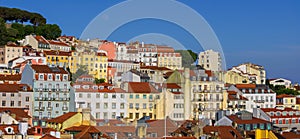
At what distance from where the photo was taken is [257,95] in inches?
1855

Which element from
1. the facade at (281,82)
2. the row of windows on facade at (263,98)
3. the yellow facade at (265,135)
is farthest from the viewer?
the facade at (281,82)

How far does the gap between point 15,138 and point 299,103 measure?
32957 millimetres

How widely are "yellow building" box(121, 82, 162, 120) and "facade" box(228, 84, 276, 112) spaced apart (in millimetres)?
11764

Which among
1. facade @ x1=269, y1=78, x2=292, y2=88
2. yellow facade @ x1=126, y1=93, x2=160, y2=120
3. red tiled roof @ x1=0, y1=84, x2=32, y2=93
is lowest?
yellow facade @ x1=126, y1=93, x2=160, y2=120

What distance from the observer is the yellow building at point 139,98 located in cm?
3291

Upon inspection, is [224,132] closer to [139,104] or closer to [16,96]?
[139,104]

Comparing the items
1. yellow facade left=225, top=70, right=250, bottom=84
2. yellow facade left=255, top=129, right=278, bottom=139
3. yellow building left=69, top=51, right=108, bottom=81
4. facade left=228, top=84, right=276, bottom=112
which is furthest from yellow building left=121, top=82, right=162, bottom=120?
yellow facade left=225, top=70, right=250, bottom=84

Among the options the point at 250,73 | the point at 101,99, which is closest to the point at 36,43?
the point at 250,73

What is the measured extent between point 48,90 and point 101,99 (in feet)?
13.2

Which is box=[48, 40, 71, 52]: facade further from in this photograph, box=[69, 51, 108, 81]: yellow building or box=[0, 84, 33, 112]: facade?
box=[0, 84, 33, 112]: facade

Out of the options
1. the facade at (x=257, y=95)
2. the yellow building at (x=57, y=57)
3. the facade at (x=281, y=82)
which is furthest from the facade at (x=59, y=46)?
the facade at (x=281, y=82)

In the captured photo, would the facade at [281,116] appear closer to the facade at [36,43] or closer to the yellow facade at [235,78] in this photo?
the yellow facade at [235,78]

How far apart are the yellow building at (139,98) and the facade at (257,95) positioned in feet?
38.6

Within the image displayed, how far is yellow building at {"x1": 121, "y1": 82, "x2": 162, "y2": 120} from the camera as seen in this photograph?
3291 cm
